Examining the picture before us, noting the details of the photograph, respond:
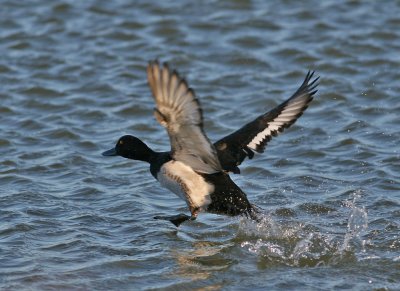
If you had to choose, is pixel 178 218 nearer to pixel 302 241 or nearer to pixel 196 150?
pixel 196 150

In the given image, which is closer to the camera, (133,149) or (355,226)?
(355,226)

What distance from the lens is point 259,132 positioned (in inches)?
305

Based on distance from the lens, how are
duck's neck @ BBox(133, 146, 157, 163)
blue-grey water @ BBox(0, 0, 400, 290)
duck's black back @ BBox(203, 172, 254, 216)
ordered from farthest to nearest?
1. duck's neck @ BBox(133, 146, 157, 163)
2. duck's black back @ BBox(203, 172, 254, 216)
3. blue-grey water @ BBox(0, 0, 400, 290)

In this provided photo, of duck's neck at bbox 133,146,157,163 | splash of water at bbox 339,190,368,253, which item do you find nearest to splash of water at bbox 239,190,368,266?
splash of water at bbox 339,190,368,253

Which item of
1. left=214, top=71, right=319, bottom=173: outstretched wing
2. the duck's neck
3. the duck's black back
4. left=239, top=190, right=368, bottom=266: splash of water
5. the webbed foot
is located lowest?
left=239, top=190, right=368, bottom=266: splash of water

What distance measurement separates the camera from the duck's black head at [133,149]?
7.95 m

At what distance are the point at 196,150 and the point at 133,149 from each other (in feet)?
4.29

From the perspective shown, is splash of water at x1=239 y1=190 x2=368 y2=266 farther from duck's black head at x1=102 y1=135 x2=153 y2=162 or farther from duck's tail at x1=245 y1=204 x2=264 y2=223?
duck's black head at x1=102 y1=135 x2=153 y2=162

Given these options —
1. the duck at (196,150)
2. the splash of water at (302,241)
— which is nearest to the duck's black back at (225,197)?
the duck at (196,150)

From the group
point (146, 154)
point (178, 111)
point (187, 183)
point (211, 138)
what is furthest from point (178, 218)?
point (211, 138)

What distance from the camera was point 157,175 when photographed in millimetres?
7484

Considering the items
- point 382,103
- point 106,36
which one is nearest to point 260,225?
point 382,103

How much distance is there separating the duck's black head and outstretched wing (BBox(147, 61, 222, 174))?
1051 millimetres

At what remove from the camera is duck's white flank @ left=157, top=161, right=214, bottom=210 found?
7246 mm
